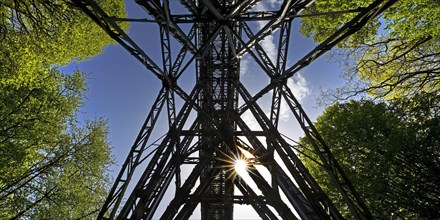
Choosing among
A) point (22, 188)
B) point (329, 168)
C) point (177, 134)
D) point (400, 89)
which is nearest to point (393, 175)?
point (400, 89)

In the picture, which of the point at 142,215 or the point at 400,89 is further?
the point at 400,89

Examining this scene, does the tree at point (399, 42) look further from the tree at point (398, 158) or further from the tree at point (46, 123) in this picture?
the tree at point (46, 123)

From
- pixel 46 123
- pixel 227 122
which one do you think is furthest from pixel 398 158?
pixel 46 123

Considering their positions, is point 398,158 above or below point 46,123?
above

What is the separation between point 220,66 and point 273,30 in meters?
A: 2.88

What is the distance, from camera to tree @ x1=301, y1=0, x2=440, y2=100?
25.6 ft

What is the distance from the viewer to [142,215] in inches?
286

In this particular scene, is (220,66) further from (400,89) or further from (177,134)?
(400,89)

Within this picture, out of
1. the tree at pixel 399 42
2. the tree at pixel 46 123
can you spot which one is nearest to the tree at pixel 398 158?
the tree at pixel 399 42

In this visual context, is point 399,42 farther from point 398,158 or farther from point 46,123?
point 46,123

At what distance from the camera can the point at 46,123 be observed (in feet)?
29.3

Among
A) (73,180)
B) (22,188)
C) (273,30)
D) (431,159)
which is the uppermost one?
(273,30)

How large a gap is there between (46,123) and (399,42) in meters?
13.9

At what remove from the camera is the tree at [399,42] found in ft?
25.6
